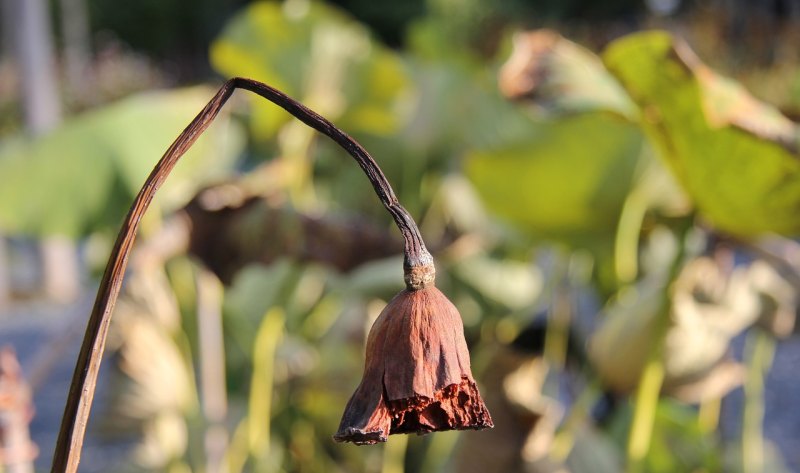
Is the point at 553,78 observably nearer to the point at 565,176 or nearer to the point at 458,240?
the point at 565,176

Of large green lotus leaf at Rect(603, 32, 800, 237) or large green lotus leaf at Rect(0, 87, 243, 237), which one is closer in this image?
large green lotus leaf at Rect(603, 32, 800, 237)

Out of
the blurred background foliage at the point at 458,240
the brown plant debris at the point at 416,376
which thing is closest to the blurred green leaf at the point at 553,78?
the blurred background foliage at the point at 458,240

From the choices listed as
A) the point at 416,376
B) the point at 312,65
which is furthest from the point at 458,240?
the point at 416,376

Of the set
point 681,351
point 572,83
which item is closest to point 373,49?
point 572,83

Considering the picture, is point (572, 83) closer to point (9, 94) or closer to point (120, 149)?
point (120, 149)

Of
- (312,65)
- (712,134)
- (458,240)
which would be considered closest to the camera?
(712,134)

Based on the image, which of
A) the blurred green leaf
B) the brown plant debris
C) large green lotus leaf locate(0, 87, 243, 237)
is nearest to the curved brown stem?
the brown plant debris

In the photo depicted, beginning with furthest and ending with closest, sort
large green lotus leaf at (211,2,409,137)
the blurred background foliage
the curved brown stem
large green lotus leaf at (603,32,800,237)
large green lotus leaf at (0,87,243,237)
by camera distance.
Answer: large green lotus leaf at (211,2,409,137), large green lotus leaf at (0,87,243,237), the blurred background foliage, large green lotus leaf at (603,32,800,237), the curved brown stem

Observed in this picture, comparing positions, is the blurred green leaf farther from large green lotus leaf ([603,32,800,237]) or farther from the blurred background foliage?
large green lotus leaf ([603,32,800,237])
